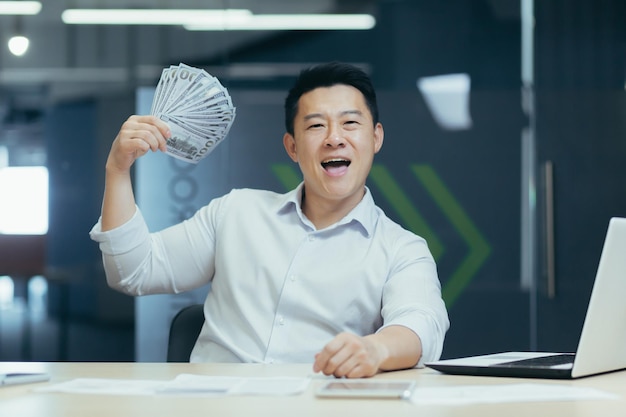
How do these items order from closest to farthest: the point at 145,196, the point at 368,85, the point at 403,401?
1. the point at 403,401
2. the point at 368,85
3. the point at 145,196

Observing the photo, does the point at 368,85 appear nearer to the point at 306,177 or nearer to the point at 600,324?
the point at 306,177

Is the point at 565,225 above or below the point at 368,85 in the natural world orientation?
below

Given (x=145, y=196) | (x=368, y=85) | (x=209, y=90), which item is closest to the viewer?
(x=209, y=90)

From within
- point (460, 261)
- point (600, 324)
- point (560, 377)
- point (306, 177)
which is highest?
point (306, 177)

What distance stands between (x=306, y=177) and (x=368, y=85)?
0.31m

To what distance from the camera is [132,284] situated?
2412 mm

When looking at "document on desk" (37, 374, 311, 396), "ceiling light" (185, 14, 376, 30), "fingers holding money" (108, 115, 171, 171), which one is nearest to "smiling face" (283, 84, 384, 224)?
"fingers holding money" (108, 115, 171, 171)

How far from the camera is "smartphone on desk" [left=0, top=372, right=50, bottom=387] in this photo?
1621mm

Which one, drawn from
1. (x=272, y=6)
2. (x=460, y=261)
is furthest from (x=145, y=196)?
(x=460, y=261)

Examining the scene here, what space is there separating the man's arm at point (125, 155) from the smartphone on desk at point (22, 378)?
2.07 ft

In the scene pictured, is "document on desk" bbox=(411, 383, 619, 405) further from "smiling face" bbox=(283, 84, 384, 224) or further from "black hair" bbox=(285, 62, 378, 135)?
"black hair" bbox=(285, 62, 378, 135)

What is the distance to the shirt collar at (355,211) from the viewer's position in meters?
2.39

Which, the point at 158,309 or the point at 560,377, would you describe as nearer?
the point at 560,377

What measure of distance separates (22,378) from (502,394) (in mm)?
845
